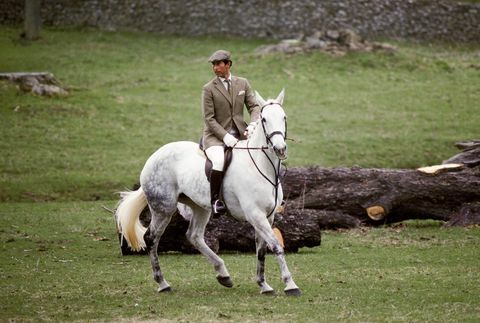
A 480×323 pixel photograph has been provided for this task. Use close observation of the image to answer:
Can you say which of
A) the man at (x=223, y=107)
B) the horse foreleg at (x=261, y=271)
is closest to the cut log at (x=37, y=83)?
the man at (x=223, y=107)

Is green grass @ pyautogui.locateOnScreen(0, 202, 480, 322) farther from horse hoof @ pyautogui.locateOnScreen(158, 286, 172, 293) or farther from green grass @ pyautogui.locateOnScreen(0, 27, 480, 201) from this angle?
green grass @ pyautogui.locateOnScreen(0, 27, 480, 201)

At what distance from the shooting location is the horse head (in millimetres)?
12108

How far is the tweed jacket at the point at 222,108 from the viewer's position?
13.5 metres

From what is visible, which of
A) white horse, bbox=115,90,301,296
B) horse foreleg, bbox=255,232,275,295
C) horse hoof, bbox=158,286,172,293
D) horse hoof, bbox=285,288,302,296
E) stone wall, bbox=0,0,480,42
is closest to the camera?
horse hoof, bbox=285,288,302,296

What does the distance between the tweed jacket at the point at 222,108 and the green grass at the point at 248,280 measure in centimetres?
228

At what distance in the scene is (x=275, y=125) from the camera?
481 inches

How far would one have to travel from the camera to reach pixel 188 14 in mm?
47500

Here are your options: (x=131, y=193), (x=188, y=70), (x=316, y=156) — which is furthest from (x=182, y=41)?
(x=131, y=193)

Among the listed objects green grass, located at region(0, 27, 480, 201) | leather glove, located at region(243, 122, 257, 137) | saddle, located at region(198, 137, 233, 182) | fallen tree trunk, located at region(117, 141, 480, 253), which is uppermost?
leather glove, located at region(243, 122, 257, 137)

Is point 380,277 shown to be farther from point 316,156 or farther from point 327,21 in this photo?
point 327,21

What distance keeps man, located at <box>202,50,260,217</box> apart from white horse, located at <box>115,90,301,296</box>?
A: 26cm

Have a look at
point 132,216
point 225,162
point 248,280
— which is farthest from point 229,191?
point 132,216

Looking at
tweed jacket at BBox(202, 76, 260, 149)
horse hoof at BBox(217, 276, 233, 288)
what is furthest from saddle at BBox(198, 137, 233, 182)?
horse hoof at BBox(217, 276, 233, 288)

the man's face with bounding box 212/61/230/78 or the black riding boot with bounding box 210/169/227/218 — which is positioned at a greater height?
the man's face with bounding box 212/61/230/78
